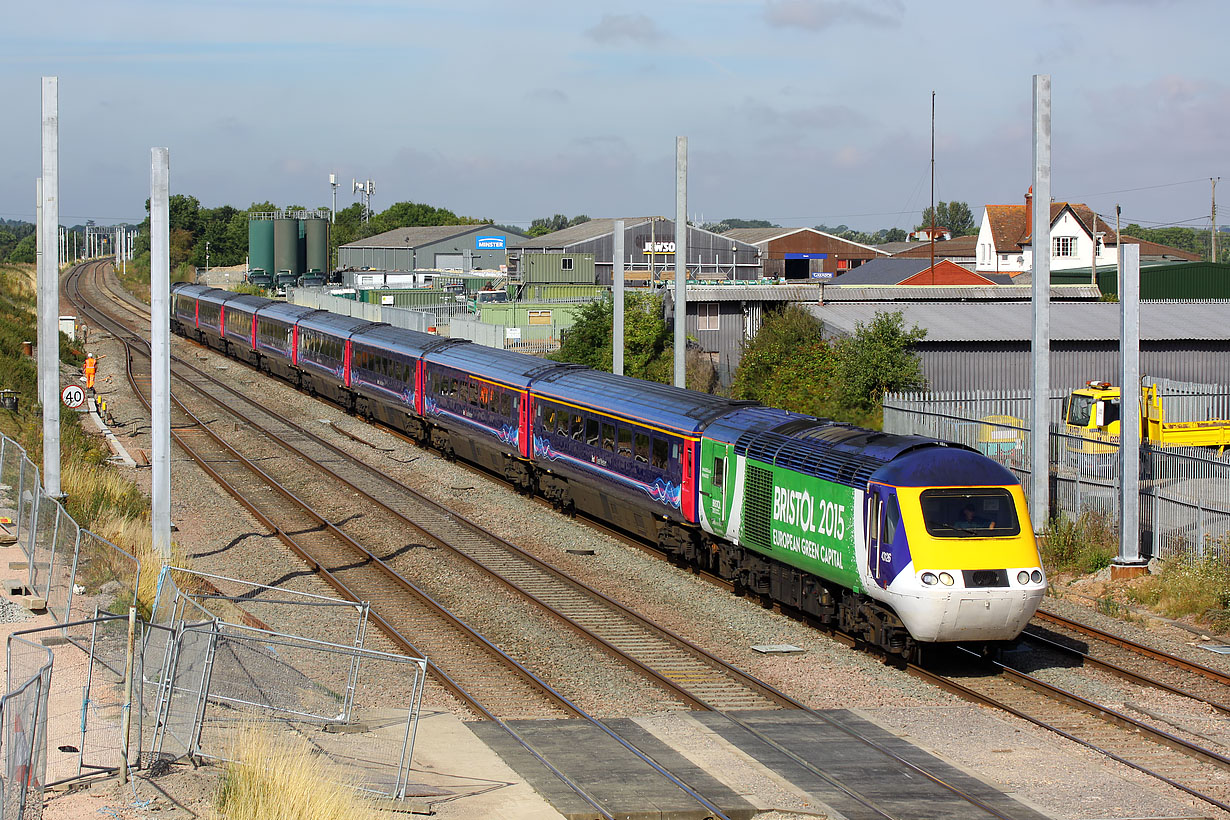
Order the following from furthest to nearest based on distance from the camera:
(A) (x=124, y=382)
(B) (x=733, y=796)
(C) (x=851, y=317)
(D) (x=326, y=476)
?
(A) (x=124, y=382), (C) (x=851, y=317), (D) (x=326, y=476), (B) (x=733, y=796)

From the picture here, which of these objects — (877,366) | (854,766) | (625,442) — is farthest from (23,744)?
(877,366)

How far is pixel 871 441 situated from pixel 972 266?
93.5m

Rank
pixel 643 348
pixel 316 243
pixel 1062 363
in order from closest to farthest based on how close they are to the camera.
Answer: pixel 1062 363
pixel 643 348
pixel 316 243

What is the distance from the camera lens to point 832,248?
11275cm

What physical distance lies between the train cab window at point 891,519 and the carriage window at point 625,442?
744cm

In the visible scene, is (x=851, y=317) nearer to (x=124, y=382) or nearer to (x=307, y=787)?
(x=124, y=382)

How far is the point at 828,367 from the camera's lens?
118ft

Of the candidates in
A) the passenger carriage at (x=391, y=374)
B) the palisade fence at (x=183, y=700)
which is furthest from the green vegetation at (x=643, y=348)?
the palisade fence at (x=183, y=700)

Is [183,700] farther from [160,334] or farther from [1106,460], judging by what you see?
[1106,460]

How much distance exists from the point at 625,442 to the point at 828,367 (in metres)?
15.6

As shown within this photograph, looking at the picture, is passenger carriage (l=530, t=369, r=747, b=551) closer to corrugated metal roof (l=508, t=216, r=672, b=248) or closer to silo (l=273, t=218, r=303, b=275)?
corrugated metal roof (l=508, t=216, r=672, b=248)

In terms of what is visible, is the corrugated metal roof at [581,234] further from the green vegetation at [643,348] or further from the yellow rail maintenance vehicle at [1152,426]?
the yellow rail maintenance vehicle at [1152,426]

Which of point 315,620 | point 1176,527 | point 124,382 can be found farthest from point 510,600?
point 124,382

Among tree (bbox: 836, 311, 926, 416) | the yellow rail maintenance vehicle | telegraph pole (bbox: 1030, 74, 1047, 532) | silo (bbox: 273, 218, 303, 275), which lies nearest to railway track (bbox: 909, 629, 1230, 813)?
telegraph pole (bbox: 1030, 74, 1047, 532)
